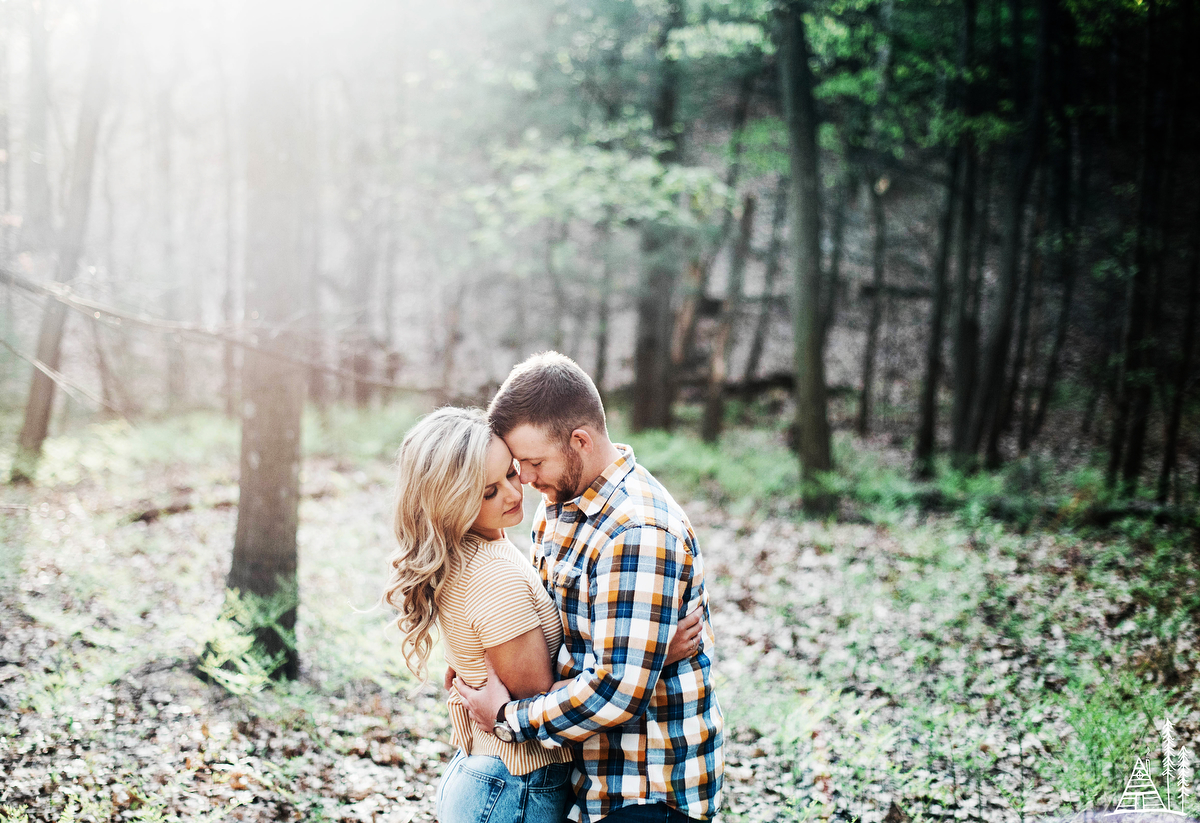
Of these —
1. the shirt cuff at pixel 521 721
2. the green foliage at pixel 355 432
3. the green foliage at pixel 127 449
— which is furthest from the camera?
the green foliage at pixel 355 432

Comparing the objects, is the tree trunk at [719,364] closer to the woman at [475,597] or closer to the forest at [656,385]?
the forest at [656,385]

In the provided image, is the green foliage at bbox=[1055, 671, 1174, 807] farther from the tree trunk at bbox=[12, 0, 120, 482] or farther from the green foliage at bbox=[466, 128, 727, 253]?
the tree trunk at bbox=[12, 0, 120, 482]

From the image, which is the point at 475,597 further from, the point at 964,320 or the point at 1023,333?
the point at 1023,333

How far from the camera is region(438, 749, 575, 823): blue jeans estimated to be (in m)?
2.10

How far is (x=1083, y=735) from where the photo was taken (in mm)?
4012

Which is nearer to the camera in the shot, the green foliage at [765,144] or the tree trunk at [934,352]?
the tree trunk at [934,352]

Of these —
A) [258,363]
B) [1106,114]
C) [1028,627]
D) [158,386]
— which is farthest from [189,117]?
[1028,627]

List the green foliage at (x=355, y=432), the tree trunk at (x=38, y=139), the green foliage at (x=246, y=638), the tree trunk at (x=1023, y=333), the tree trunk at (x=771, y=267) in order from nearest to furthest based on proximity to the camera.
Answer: the green foliage at (x=246, y=638)
the tree trunk at (x=38, y=139)
the tree trunk at (x=1023, y=333)
the green foliage at (x=355, y=432)
the tree trunk at (x=771, y=267)

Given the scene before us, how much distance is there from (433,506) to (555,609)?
1.73 ft

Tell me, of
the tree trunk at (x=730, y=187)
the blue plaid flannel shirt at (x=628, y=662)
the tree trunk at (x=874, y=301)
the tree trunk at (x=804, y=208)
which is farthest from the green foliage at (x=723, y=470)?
the blue plaid flannel shirt at (x=628, y=662)

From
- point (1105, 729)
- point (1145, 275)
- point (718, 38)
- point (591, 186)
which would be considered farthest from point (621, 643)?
point (718, 38)

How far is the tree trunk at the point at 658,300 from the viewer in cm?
1503

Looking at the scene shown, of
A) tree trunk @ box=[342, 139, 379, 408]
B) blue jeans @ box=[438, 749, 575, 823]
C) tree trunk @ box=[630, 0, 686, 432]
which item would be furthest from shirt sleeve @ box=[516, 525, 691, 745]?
tree trunk @ box=[342, 139, 379, 408]

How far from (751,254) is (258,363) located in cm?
1746
